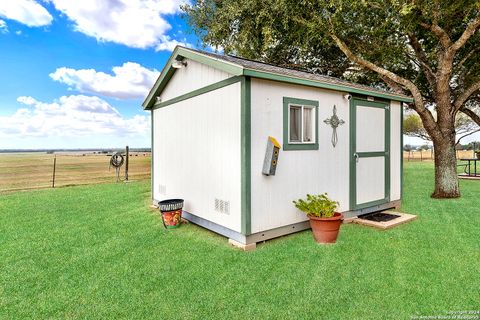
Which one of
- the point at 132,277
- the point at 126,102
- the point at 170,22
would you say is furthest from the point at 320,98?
the point at 126,102

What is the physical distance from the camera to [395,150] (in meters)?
6.11

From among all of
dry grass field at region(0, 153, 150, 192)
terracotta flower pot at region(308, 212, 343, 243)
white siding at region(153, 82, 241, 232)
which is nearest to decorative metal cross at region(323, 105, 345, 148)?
terracotta flower pot at region(308, 212, 343, 243)

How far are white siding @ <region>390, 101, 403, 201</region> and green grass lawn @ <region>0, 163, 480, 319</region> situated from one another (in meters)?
1.05

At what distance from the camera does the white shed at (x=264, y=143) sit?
3861 millimetres

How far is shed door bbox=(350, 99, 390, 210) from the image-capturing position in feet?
17.0

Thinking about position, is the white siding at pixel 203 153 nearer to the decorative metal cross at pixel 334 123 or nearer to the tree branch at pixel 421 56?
the decorative metal cross at pixel 334 123

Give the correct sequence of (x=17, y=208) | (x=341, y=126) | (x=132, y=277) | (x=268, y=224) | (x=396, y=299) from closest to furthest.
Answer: (x=396, y=299)
(x=132, y=277)
(x=268, y=224)
(x=341, y=126)
(x=17, y=208)

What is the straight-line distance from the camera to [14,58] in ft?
47.0

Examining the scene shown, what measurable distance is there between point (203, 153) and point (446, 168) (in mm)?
6735

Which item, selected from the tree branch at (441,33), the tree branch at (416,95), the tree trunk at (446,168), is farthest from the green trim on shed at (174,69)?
the tree trunk at (446,168)

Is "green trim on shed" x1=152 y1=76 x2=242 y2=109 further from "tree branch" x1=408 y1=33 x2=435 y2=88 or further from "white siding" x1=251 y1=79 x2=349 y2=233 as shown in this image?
"tree branch" x1=408 y1=33 x2=435 y2=88

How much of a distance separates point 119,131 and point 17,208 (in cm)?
1431

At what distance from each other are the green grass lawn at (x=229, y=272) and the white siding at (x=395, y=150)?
1055mm

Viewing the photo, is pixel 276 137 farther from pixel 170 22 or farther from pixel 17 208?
pixel 170 22
